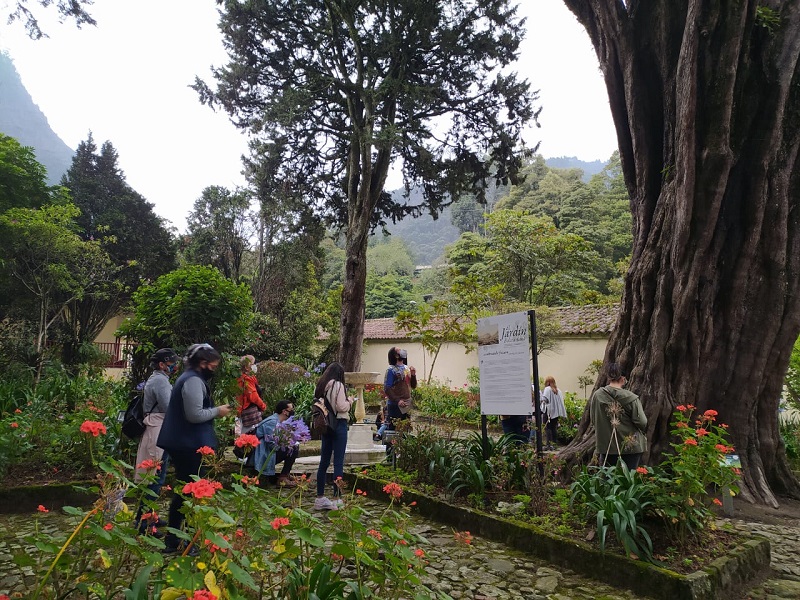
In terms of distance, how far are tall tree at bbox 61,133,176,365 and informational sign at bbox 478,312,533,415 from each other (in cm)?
2045

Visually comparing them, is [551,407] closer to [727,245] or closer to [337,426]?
[727,245]

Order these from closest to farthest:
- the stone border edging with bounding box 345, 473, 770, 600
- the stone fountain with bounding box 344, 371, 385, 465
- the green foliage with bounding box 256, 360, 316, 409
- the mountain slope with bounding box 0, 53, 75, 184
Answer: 1. the stone border edging with bounding box 345, 473, 770, 600
2. the stone fountain with bounding box 344, 371, 385, 465
3. the green foliage with bounding box 256, 360, 316, 409
4. the mountain slope with bounding box 0, 53, 75, 184

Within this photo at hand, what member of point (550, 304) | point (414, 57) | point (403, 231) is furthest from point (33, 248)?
point (403, 231)

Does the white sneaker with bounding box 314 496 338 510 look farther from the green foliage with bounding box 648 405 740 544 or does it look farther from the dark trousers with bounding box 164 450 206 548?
the green foliage with bounding box 648 405 740 544

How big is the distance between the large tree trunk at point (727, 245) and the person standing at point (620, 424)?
1.01 metres

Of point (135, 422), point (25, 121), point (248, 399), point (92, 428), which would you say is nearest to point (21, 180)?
point (248, 399)

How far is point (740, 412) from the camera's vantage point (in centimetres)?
601

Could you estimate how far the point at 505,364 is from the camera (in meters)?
5.33

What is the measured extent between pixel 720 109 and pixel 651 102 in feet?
4.02

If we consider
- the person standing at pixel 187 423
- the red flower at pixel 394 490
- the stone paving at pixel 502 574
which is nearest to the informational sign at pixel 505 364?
the stone paving at pixel 502 574

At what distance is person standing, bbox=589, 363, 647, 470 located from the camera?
4.76m

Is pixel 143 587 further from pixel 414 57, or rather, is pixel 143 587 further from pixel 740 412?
pixel 414 57

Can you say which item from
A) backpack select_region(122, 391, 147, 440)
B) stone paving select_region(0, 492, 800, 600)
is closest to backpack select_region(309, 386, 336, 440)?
stone paving select_region(0, 492, 800, 600)

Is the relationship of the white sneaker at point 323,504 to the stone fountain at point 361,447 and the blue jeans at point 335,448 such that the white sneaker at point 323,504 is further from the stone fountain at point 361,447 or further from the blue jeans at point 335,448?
the stone fountain at point 361,447
